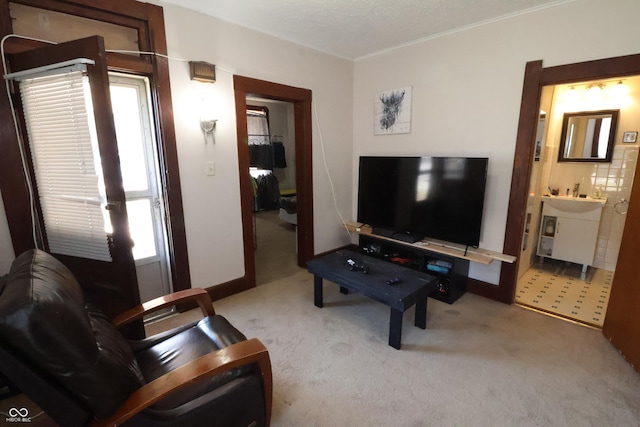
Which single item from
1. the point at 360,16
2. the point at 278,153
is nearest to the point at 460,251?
the point at 360,16

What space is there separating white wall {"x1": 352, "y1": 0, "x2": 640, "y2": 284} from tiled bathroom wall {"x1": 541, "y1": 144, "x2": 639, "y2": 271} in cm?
101

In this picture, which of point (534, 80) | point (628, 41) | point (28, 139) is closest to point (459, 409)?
point (534, 80)

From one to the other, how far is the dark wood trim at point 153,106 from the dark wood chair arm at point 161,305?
38.0 inches

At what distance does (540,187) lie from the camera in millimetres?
3422

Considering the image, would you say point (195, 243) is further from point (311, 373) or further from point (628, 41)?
point (628, 41)

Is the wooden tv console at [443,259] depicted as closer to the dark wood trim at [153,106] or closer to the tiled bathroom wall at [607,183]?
the tiled bathroom wall at [607,183]

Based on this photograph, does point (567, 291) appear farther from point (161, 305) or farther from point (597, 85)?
point (161, 305)

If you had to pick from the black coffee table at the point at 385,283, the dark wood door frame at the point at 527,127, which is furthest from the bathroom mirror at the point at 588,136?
the black coffee table at the point at 385,283

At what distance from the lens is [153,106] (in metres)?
2.38

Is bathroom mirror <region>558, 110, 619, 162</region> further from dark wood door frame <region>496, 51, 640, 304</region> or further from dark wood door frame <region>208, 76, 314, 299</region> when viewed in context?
dark wood door frame <region>208, 76, 314, 299</region>

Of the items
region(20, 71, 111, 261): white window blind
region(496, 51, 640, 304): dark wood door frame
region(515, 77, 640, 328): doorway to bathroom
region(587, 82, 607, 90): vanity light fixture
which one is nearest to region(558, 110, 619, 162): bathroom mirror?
region(515, 77, 640, 328): doorway to bathroom

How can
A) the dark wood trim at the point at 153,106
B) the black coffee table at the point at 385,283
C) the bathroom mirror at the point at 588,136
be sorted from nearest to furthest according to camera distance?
the dark wood trim at the point at 153,106
the black coffee table at the point at 385,283
the bathroom mirror at the point at 588,136

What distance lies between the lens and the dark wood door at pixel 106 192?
1576 millimetres

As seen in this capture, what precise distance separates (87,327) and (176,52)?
85.2 inches
